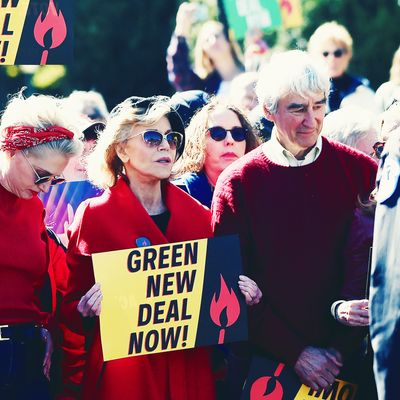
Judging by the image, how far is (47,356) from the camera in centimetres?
525

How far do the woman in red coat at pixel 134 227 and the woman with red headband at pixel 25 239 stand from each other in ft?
0.52

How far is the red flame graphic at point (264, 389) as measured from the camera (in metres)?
5.11

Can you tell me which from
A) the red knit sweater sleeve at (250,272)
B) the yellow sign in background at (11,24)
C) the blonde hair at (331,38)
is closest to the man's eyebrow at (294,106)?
the red knit sweater sleeve at (250,272)

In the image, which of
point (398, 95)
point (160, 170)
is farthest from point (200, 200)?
point (398, 95)

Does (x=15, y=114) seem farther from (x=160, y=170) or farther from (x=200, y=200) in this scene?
(x=200, y=200)

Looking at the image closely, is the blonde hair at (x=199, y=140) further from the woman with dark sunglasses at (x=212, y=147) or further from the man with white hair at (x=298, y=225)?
the man with white hair at (x=298, y=225)

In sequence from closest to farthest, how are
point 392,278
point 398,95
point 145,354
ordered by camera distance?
point 392,278
point 145,354
point 398,95

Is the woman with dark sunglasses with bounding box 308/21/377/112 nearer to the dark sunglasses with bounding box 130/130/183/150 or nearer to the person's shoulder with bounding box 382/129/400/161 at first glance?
the dark sunglasses with bounding box 130/130/183/150

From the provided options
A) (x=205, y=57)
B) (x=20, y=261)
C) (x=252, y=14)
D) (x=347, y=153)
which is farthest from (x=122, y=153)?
(x=205, y=57)

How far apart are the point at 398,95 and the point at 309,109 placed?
2.21 ft

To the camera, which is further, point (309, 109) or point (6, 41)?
point (6, 41)

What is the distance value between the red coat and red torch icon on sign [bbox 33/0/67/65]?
3.23 feet

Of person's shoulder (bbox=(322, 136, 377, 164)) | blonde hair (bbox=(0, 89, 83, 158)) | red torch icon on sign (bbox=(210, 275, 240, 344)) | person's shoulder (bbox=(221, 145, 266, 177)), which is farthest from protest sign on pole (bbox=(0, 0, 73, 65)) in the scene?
red torch icon on sign (bbox=(210, 275, 240, 344))

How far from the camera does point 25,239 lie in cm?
523
